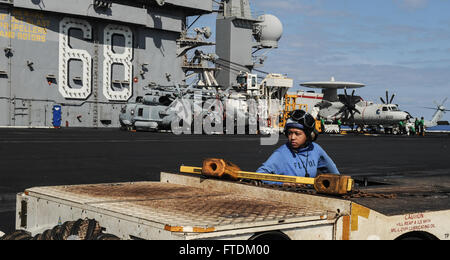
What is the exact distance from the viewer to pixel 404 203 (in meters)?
4.29

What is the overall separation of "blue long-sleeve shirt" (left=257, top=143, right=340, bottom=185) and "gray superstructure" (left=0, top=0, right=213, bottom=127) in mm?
44405

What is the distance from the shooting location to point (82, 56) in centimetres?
5278

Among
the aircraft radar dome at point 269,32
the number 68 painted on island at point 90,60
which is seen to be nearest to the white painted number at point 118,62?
the number 68 painted on island at point 90,60

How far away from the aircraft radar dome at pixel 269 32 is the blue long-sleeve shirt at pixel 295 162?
267ft

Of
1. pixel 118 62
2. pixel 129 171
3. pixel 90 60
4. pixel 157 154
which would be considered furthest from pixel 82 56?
pixel 129 171

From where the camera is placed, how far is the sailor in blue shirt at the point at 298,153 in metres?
6.05

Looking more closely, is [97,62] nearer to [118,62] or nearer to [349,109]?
[118,62]

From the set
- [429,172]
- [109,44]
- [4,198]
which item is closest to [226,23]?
[109,44]

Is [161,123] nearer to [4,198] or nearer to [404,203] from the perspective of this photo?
[4,198]

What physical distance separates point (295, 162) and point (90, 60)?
5063 cm

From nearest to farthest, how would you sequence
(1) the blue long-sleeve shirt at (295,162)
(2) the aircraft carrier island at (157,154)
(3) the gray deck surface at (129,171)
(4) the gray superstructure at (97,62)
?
(2) the aircraft carrier island at (157,154)
(3) the gray deck surface at (129,171)
(1) the blue long-sleeve shirt at (295,162)
(4) the gray superstructure at (97,62)

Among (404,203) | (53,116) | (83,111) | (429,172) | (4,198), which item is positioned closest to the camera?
(404,203)

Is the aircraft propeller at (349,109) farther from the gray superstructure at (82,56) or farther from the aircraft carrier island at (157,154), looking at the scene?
the gray superstructure at (82,56)

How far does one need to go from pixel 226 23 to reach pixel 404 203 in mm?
74652
